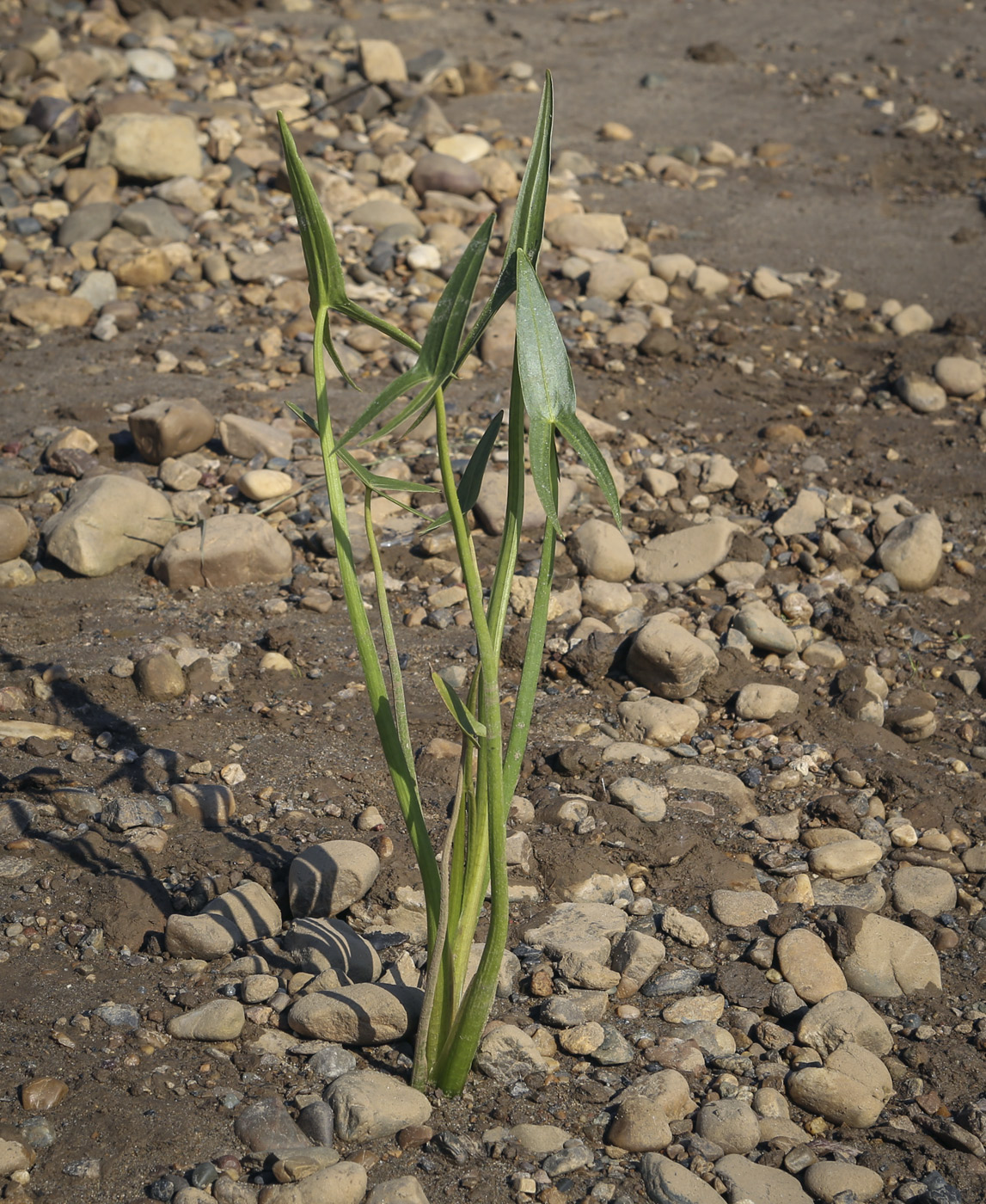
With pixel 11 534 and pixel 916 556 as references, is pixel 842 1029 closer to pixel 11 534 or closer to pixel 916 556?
pixel 916 556

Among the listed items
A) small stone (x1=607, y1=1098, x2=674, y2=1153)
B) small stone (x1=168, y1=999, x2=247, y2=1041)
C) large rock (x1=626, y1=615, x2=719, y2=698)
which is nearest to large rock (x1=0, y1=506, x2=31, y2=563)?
large rock (x1=626, y1=615, x2=719, y2=698)

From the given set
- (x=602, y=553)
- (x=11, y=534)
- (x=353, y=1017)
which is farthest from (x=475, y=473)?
(x=11, y=534)

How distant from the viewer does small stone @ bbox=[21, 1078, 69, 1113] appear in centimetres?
193

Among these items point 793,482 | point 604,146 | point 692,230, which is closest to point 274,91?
point 604,146

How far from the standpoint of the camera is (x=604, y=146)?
7.75 m

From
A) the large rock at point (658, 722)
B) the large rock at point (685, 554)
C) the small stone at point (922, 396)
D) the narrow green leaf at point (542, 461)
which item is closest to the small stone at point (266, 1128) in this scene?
the narrow green leaf at point (542, 461)

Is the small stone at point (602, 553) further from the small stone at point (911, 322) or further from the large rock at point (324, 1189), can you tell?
the small stone at point (911, 322)

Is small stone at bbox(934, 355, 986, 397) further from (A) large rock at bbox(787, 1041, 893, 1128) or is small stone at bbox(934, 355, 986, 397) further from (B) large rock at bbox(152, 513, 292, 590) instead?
(A) large rock at bbox(787, 1041, 893, 1128)

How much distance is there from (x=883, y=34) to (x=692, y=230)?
4.15 metres

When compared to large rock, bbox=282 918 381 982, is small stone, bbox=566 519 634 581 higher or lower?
lower

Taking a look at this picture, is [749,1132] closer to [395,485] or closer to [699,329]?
[395,485]

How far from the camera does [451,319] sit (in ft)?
5.03

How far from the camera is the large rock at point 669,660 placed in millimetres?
3344

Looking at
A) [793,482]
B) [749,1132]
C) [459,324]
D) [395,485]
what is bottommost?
[793,482]
